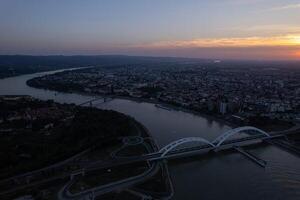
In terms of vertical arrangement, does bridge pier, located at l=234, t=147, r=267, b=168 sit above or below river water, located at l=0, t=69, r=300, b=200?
above

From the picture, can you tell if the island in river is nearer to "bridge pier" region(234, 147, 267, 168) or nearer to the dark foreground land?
the dark foreground land

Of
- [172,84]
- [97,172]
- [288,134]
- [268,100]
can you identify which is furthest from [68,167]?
[172,84]

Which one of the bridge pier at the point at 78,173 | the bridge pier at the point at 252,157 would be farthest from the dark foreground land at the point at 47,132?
the bridge pier at the point at 252,157

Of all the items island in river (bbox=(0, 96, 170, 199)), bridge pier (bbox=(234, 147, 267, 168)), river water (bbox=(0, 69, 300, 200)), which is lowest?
river water (bbox=(0, 69, 300, 200))

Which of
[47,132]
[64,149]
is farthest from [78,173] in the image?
[47,132]

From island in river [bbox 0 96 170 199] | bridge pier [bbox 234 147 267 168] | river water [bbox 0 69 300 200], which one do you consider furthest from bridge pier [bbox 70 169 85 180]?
bridge pier [bbox 234 147 267 168]

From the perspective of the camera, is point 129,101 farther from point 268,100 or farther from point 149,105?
point 268,100

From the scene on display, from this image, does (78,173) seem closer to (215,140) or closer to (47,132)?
(215,140)

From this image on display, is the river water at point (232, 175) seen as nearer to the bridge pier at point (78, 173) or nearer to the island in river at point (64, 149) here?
the island in river at point (64, 149)

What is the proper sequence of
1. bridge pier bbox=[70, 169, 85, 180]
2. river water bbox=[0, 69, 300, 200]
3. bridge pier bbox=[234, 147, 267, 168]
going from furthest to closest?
bridge pier bbox=[234, 147, 267, 168], bridge pier bbox=[70, 169, 85, 180], river water bbox=[0, 69, 300, 200]
